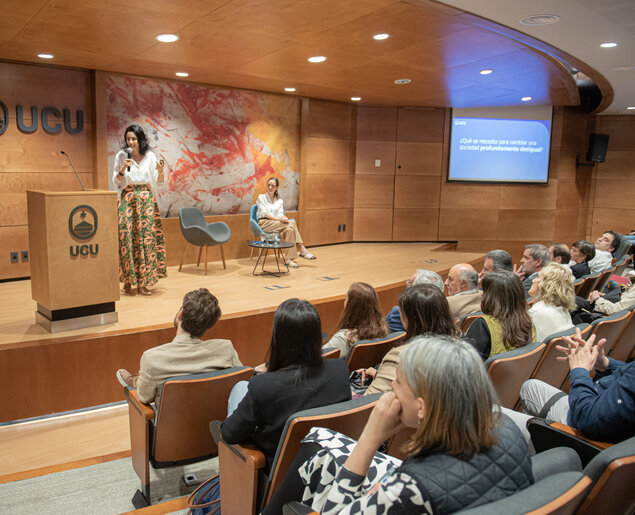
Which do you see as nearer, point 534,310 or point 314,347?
point 314,347

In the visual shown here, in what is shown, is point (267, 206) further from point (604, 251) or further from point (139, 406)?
point (139, 406)

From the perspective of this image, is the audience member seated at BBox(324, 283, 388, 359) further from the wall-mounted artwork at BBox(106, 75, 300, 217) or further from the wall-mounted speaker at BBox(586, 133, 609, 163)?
the wall-mounted speaker at BBox(586, 133, 609, 163)

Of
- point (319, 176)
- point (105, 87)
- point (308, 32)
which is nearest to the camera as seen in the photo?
point (308, 32)

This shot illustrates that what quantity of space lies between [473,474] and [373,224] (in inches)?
379

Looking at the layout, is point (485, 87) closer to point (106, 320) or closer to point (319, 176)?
point (319, 176)

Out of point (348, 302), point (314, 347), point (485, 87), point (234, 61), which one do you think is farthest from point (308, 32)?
point (485, 87)

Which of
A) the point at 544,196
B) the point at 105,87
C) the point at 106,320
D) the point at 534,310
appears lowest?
the point at 106,320

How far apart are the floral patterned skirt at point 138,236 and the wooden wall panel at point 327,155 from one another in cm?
426

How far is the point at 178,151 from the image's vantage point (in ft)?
25.8

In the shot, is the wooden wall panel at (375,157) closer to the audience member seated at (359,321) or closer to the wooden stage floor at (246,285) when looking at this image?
the wooden stage floor at (246,285)

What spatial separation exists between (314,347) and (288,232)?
19.0 feet

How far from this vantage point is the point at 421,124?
10.7m

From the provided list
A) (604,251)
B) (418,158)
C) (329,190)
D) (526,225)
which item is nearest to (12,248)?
(329,190)

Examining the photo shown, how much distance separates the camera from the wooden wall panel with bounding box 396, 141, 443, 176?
10688 millimetres
